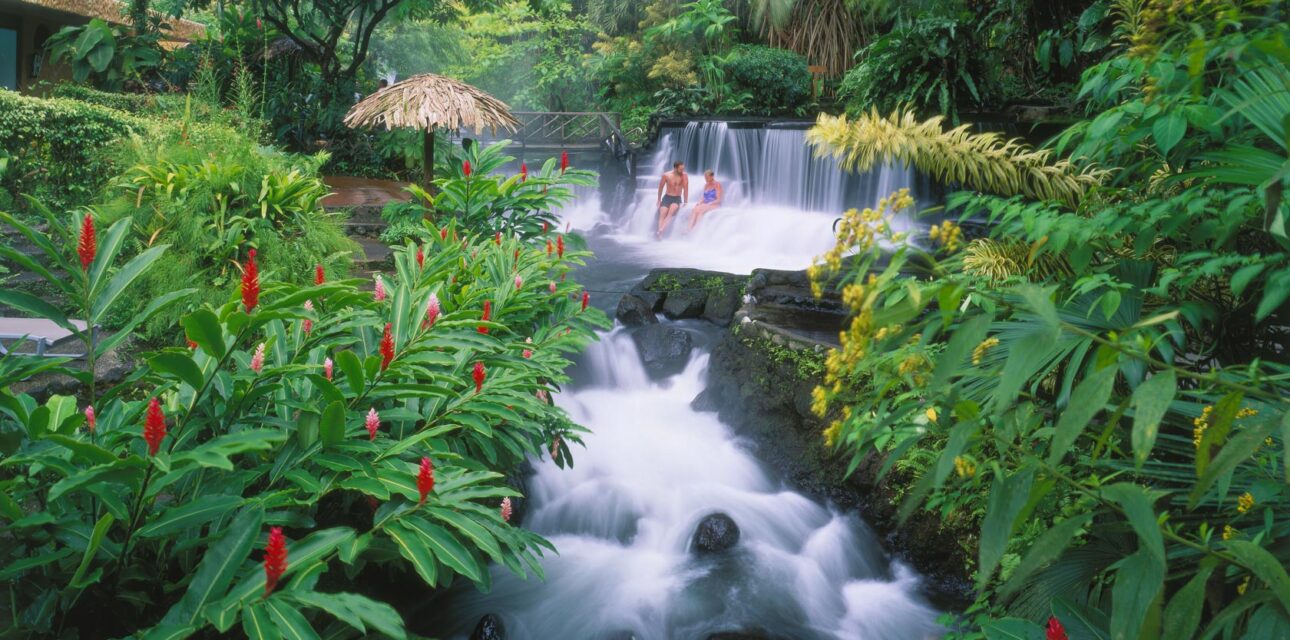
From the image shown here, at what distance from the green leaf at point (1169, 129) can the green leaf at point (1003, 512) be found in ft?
4.50

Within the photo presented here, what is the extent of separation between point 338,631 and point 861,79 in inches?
444

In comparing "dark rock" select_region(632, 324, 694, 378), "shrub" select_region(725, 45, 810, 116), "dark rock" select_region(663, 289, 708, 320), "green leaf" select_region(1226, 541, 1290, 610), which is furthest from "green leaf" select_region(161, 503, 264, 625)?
"shrub" select_region(725, 45, 810, 116)

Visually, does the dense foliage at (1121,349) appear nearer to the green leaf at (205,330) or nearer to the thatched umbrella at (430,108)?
the green leaf at (205,330)

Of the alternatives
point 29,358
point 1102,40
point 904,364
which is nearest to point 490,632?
point 29,358

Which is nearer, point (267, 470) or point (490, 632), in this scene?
point (267, 470)

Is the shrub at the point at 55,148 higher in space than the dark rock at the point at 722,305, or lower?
higher

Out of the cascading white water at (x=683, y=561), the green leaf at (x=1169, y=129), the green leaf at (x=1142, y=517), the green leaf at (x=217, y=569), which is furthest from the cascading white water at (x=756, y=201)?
the green leaf at (x=1142, y=517)

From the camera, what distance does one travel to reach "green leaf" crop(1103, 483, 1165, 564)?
128 centimetres

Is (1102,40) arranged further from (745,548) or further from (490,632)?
(490,632)

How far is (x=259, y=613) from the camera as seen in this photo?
6.25 feet

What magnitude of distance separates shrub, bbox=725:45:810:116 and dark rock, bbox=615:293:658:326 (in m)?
11.6

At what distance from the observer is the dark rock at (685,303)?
347 inches

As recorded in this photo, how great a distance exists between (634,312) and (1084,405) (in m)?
7.36

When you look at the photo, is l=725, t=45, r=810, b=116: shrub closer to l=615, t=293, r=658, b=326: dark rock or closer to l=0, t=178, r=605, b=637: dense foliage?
l=615, t=293, r=658, b=326: dark rock
